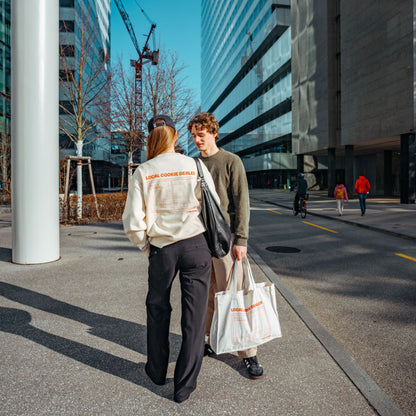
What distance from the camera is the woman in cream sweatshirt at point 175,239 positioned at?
95.7 inches

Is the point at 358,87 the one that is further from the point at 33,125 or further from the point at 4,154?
the point at 4,154

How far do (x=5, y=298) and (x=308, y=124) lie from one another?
113 ft

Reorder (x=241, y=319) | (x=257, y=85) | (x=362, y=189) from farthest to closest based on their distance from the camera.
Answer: (x=257, y=85)
(x=362, y=189)
(x=241, y=319)

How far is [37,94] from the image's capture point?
6172 mm

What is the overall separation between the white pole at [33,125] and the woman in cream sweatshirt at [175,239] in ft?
14.9

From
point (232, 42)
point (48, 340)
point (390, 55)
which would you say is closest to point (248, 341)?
point (48, 340)

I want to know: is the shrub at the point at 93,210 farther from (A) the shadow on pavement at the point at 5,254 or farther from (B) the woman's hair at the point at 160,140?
(B) the woman's hair at the point at 160,140

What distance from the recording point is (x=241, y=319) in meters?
2.72

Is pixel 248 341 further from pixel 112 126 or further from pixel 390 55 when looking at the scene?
pixel 390 55

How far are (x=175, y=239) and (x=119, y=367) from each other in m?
1.28

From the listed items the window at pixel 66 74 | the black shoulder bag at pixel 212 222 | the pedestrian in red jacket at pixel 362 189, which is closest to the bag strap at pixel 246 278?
the black shoulder bag at pixel 212 222

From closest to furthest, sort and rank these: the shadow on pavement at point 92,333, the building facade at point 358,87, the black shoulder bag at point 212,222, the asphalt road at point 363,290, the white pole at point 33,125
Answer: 1. the black shoulder bag at point 212,222
2. the shadow on pavement at point 92,333
3. the asphalt road at point 363,290
4. the white pole at point 33,125
5. the building facade at point 358,87

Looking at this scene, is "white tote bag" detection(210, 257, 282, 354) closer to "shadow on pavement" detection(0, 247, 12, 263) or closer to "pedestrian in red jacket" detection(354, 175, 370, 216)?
"shadow on pavement" detection(0, 247, 12, 263)

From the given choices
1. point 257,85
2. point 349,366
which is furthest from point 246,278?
point 257,85
